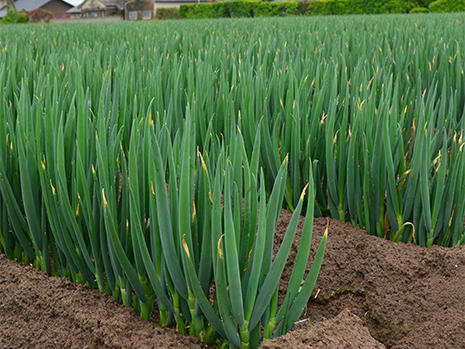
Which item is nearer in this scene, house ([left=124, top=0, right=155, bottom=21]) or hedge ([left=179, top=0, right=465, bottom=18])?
hedge ([left=179, top=0, right=465, bottom=18])

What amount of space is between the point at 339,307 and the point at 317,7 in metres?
19.8

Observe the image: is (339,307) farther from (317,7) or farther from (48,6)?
(48,6)

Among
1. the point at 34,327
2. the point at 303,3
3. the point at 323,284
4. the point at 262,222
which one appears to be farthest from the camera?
the point at 303,3

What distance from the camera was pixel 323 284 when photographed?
1.16 m

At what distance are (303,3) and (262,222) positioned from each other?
21194 millimetres

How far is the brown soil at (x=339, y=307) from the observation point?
90 centimetres

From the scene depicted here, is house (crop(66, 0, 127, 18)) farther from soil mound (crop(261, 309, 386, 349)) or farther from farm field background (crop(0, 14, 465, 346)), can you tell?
soil mound (crop(261, 309, 386, 349))

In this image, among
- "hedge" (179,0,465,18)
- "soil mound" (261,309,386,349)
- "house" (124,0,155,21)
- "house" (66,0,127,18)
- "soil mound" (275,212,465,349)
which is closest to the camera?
"soil mound" (261,309,386,349)

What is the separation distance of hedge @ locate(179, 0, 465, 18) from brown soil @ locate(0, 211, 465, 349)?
15.9m

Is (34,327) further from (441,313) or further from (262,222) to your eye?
(441,313)

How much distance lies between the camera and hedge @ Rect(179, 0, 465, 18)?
1623 centimetres

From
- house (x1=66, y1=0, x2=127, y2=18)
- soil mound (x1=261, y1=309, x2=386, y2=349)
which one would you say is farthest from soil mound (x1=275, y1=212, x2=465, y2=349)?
house (x1=66, y1=0, x2=127, y2=18)

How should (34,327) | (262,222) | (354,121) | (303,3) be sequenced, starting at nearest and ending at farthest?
(262,222) < (34,327) < (354,121) < (303,3)

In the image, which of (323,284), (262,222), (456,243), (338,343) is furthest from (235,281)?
(456,243)
